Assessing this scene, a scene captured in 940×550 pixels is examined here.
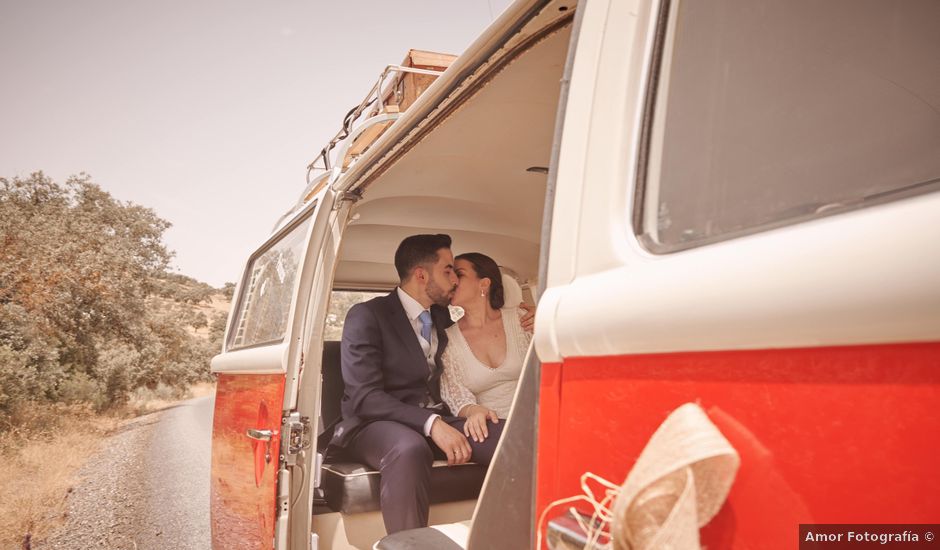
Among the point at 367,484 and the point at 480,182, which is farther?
the point at 480,182

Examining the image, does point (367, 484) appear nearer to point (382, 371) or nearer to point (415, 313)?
point (382, 371)

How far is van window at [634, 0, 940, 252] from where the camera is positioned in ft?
2.44

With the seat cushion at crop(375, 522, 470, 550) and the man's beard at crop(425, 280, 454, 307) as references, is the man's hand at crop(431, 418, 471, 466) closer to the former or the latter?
the man's beard at crop(425, 280, 454, 307)

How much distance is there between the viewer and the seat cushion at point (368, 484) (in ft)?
9.66

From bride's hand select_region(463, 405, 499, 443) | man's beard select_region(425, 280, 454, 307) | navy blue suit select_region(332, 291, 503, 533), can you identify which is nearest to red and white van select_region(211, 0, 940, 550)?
navy blue suit select_region(332, 291, 503, 533)

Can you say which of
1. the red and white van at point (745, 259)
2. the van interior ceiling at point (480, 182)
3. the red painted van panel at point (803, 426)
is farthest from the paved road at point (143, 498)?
the red painted van panel at point (803, 426)

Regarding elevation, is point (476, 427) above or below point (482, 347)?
below

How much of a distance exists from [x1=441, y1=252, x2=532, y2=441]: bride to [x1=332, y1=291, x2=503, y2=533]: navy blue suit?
0.09 metres

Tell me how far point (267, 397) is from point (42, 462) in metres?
12.8

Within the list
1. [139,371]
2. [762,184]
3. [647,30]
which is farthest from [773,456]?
[139,371]

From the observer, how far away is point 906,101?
911mm

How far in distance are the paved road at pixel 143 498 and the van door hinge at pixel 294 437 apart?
532cm

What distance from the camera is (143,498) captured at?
9.20m

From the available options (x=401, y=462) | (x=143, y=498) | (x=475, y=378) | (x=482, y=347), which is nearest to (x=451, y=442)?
(x=401, y=462)
